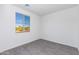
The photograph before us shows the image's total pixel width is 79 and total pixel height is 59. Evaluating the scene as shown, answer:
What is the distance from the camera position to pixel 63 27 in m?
4.04

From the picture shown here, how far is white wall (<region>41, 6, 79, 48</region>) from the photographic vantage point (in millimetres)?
3412

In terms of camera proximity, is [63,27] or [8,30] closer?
[8,30]

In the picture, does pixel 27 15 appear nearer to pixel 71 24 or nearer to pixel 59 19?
pixel 59 19

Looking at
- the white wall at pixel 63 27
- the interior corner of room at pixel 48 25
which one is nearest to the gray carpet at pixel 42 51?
the interior corner of room at pixel 48 25

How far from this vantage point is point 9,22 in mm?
3105

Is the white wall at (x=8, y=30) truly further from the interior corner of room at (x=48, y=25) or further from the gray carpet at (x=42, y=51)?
the gray carpet at (x=42, y=51)

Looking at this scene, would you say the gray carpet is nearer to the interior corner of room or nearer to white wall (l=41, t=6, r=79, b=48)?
the interior corner of room

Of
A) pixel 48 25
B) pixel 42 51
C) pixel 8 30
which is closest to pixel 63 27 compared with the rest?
pixel 48 25

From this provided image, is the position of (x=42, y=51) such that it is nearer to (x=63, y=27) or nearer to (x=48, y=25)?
(x=63, y=27)

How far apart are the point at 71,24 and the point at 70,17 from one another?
0.39 metres

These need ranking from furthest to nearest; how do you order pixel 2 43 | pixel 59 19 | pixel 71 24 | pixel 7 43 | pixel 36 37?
1. pixel 36 37
2. pixel 59 19
3. pixel 71 24
4. pixel 7 43
5. pixel 2 43

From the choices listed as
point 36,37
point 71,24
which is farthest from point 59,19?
point 36,37

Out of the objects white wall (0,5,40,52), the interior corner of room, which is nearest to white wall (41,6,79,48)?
the interior corner of room
